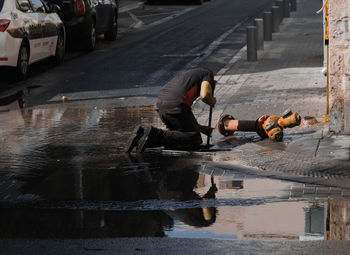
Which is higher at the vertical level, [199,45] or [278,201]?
[278,201]

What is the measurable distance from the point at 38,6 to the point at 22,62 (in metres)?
1.65

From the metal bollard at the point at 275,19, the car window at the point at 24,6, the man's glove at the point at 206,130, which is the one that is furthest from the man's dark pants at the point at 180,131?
the metal bollard at the point at 275,19

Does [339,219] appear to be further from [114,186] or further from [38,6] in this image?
[38,6]

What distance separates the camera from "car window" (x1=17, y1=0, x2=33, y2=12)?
15178 millimetres

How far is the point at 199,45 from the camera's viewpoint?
831 inches

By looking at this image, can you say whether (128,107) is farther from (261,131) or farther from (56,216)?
(56,216)

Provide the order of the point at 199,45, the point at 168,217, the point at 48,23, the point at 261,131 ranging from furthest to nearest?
the point at 199,45, the point at 48,23, the point at 261,131, the point at 168,217

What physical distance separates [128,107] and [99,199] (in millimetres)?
5477

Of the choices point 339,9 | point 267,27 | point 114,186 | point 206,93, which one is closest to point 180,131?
point 206,93

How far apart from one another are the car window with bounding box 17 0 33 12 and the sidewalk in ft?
12.7

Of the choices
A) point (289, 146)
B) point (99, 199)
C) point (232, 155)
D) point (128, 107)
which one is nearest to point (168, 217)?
point (99, 199)

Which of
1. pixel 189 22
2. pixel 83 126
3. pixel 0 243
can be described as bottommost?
pixel 189 22

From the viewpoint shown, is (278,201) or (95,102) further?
(95,102)

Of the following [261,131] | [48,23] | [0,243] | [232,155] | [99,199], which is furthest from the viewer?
[48,23]
